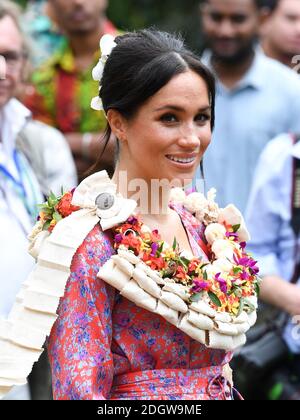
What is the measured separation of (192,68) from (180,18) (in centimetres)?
639

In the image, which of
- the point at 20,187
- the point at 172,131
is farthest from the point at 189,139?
the point at 20,187

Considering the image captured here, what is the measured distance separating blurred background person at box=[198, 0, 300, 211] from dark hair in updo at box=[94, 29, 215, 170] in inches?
108

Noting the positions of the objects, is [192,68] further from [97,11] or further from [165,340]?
[97,11]

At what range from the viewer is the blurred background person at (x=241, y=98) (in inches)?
255

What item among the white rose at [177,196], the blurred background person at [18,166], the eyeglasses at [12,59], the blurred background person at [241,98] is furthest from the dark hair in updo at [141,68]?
the blurred background person at [241,98]

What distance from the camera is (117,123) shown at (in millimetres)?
3607

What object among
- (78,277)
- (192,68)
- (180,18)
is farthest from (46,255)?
(180,18)

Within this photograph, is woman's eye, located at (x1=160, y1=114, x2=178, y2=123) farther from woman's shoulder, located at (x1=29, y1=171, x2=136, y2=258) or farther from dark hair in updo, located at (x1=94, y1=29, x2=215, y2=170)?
woman's shoulder, located at (x1=29, y1=171, x2=136, y2=258)

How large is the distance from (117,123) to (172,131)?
0.20 m

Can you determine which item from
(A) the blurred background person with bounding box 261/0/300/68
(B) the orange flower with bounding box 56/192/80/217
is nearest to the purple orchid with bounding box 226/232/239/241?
(B) the orange flower with bounding box 56/192/80/217

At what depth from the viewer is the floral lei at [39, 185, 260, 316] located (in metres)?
3.47

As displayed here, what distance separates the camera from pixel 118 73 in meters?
3.56

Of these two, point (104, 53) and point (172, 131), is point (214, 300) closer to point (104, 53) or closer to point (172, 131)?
point (172, 131)

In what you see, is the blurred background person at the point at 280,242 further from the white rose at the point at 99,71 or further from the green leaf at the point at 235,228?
the white rose at the point at 99,71
